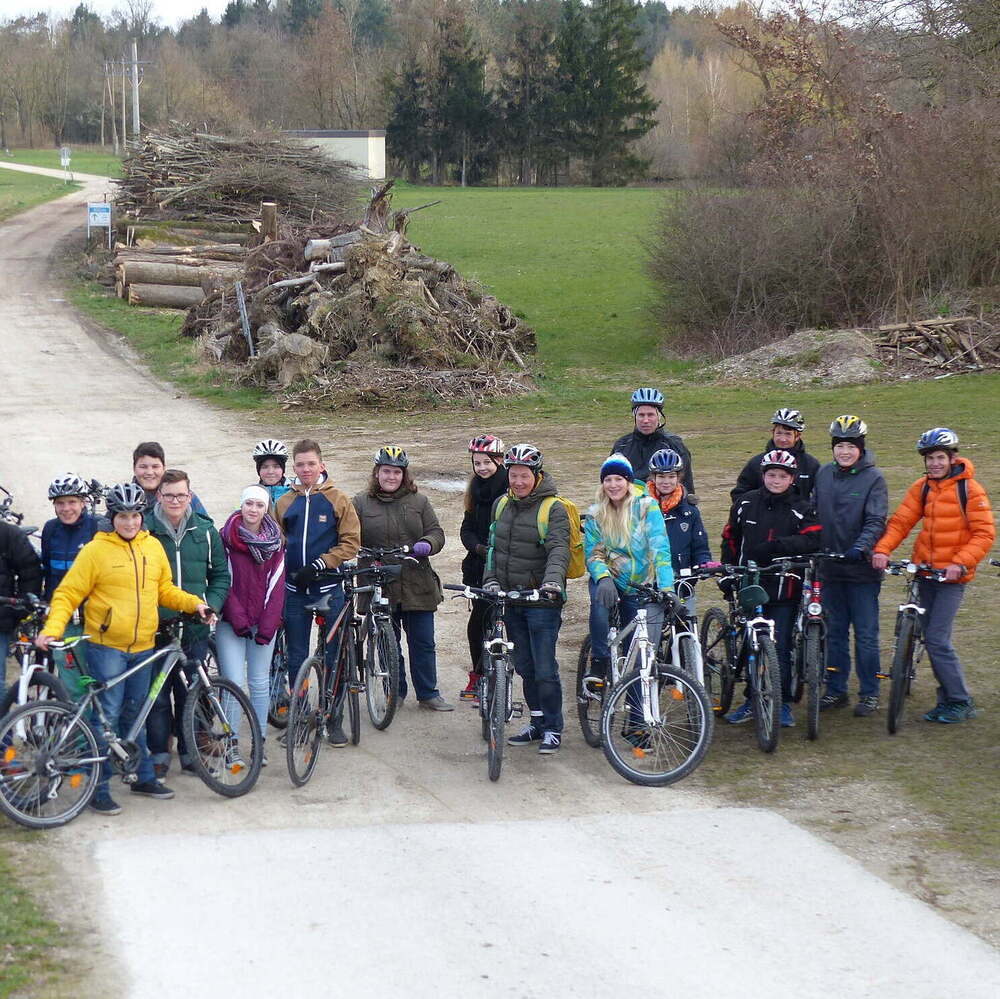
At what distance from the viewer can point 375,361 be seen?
23.8 m

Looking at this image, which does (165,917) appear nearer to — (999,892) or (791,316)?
(999,892)

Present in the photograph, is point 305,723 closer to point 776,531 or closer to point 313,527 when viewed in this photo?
point 313,527

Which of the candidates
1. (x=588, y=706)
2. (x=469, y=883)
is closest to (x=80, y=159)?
(x=588, y=706)

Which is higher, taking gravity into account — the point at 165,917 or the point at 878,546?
the point at 878,546

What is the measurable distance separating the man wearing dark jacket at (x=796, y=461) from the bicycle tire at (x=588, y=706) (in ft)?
5.11

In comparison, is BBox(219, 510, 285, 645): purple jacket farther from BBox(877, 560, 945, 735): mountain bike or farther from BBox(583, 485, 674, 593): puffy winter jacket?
BBox(877, 560, 945, 735): mountain bike

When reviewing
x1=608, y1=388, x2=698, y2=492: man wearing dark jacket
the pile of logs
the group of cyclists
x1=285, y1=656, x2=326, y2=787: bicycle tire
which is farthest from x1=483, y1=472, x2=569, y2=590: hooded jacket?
the pile of logs

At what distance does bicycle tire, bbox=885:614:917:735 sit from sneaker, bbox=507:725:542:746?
2.24 m

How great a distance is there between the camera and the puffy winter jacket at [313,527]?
8508mm

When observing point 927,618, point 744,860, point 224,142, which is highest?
point 224,142

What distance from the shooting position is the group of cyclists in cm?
738

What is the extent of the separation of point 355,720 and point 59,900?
258 cm

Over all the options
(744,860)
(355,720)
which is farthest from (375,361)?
(744,860)

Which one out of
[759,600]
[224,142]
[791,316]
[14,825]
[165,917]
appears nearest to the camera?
[165,917]
